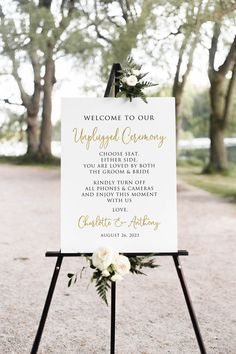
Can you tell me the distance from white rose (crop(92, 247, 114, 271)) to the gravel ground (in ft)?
3.06

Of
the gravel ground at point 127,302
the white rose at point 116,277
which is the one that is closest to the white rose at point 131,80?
the white rose at point 116,277

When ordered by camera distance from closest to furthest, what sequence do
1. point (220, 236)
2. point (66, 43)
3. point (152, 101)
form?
1. point (152, 101)
2. point (220, 236)
3. point (66, 43)

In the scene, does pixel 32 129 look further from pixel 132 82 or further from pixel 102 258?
pixel 102 258

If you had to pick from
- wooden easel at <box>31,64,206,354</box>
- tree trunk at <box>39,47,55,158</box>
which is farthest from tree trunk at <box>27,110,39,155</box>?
wooden easel at <box>31,64,206,354</box>

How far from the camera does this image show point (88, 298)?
4422 millimetres

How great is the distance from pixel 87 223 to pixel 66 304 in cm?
179

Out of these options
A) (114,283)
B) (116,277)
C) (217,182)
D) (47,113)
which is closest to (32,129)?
(47,113)

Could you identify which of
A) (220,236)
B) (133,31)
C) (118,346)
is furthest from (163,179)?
(133,31)

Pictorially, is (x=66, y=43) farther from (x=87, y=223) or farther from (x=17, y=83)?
(x=87, y=223)

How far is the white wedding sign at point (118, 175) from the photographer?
263 centimetres

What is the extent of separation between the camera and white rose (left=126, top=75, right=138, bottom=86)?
8.68 ft

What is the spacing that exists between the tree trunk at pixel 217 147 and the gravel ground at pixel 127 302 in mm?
9043

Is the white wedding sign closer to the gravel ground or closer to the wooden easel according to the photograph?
the wooden easel

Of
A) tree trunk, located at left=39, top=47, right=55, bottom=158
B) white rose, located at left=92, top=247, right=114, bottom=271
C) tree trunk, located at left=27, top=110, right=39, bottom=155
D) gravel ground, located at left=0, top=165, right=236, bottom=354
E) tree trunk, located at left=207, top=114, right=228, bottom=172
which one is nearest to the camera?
white rose, located at left=92, top=247, right=114, bottom=271
